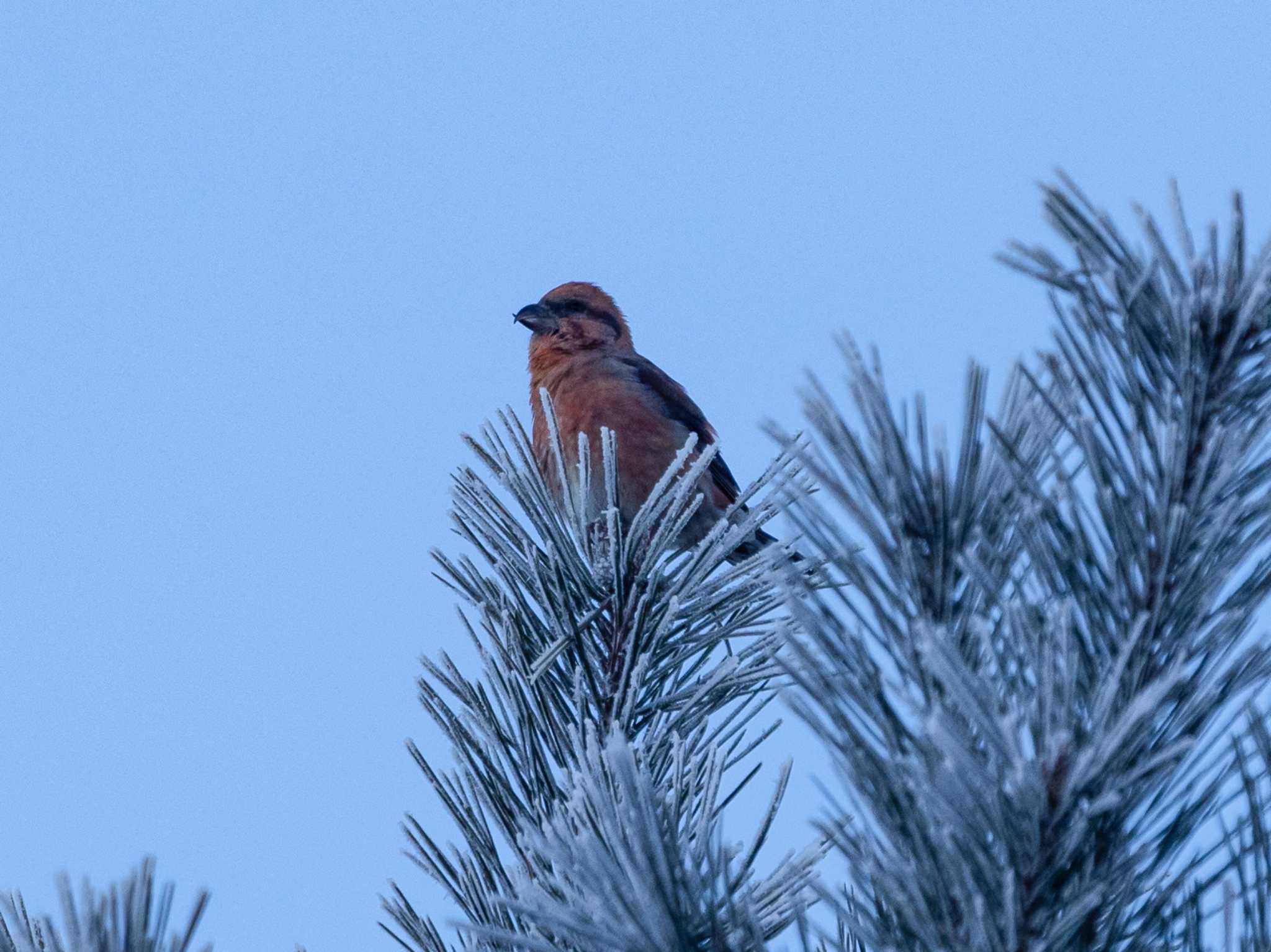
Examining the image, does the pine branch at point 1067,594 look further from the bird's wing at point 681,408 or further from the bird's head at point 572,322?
the bird's head at point 572,322

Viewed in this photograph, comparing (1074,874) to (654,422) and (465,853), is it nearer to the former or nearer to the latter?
(465,853)

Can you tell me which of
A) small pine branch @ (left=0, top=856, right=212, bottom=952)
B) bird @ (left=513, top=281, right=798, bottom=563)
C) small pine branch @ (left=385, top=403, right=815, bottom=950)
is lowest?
small pine branch @ (left=0, top=856, right=212, bottom=952)

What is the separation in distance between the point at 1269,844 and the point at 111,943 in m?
0.90

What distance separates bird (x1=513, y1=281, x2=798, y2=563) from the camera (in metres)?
5.18

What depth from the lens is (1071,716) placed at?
3.31 ft

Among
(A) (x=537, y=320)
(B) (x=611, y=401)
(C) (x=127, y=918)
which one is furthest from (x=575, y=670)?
(A) (x=537, y=320)

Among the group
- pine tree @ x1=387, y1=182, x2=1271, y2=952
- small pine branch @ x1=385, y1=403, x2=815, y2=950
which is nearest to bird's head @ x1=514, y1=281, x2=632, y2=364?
small pine branch @ x1=385, y1=403, x2=815, y2=950

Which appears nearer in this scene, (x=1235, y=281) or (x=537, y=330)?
(x=1235, y=281)

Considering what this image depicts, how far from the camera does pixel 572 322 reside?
6148 millimetres

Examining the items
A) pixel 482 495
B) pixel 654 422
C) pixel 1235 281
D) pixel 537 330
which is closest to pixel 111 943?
pixel 1235 281

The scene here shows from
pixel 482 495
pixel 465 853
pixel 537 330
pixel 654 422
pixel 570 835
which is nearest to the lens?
pixel 570 835

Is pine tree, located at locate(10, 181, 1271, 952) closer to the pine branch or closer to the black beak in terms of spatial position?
the pine branch

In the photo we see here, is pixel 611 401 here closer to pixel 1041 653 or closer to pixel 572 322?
pixel 572 322

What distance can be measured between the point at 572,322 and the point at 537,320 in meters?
0.18
